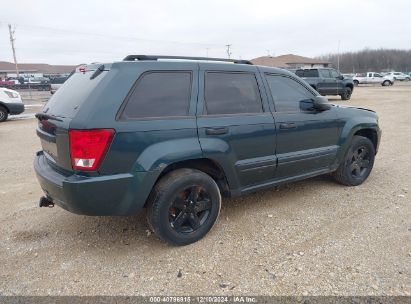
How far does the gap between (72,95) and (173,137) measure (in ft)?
3.45

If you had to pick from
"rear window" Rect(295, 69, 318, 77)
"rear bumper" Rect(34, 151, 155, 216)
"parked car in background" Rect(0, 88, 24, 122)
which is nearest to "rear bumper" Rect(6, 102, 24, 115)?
"parked car in background" Rect(0, 88, 24, 122)

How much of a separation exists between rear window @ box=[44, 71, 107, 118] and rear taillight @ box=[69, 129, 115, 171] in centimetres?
25

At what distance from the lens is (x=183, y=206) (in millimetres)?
3260

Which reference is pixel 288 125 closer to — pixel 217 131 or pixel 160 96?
pixel 217 131

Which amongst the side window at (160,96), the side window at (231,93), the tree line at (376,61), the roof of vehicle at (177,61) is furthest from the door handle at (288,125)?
the tree line at (376,61)

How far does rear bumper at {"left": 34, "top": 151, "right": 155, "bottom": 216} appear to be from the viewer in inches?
109

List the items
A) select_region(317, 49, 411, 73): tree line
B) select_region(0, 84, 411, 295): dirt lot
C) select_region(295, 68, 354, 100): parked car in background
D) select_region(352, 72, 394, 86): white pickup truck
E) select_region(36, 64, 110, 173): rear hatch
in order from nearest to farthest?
select_region(0, 84, 411, 295): dirt lot → select_region(36, 64, 110, 173): rear hatch → select_region(295, 68, 354, 100): parked car in background → select_region(352, 72, 394, 86): white pickup truck → select_region(317, 49, 411, 73): tree line

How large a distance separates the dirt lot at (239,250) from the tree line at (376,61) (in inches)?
3312

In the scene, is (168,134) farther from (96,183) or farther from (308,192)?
(308,192)

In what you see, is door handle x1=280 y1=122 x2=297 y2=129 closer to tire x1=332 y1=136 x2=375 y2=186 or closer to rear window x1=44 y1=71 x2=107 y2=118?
tire x1=332 y1=136 x2=375 y2=186

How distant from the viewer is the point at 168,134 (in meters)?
3.02

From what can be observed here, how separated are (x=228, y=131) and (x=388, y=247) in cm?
188

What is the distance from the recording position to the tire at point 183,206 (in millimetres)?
3080

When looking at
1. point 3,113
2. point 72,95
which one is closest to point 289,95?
point 72,95
